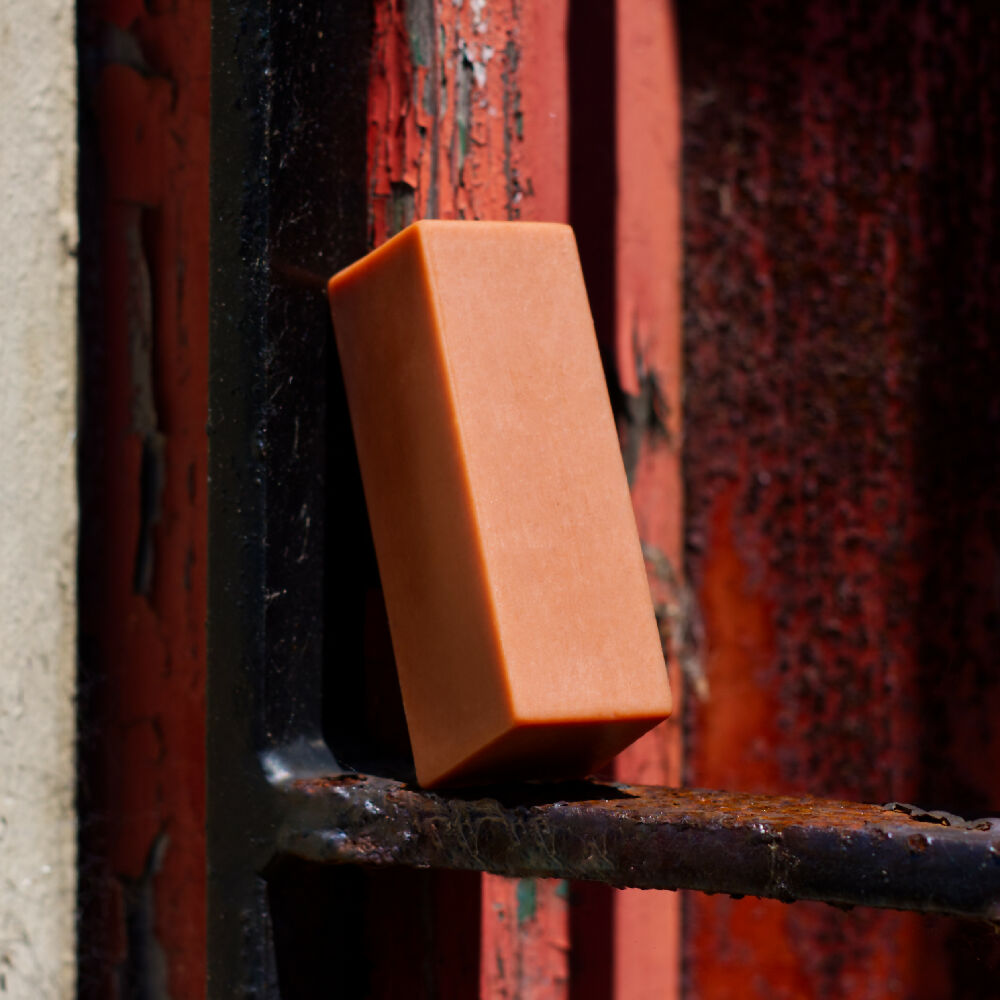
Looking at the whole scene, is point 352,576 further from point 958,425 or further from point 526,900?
point 958,425

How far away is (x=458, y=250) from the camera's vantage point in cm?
49

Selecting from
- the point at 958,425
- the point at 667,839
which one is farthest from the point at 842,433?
the point at 667,839

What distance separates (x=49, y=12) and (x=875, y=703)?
29.6 inches

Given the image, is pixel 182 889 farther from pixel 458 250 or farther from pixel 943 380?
pixel 943 380

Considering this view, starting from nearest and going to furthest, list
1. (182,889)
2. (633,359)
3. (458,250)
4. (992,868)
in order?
(992,868) < (458,250) < (182,889) < (633,359)

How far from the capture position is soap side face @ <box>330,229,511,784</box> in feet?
1.52

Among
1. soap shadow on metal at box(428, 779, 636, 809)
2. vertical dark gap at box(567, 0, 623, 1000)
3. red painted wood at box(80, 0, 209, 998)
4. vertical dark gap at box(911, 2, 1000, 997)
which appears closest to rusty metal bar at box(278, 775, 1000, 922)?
soap shadow on metal at box(428, 779, 636, 809)

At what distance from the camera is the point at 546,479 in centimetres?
48

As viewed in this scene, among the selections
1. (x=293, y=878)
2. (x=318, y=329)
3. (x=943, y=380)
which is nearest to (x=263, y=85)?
(x=318, y=329)

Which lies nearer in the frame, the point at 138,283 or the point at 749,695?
the point at 138,283

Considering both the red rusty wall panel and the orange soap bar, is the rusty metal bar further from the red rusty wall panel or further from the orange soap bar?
the red rusty wall panel

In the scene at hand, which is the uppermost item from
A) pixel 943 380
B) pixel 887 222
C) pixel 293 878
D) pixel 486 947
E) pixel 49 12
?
pixel 49 12

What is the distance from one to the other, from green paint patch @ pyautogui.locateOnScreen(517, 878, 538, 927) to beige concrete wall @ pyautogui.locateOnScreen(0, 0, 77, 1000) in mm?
263

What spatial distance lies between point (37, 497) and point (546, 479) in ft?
1.08
